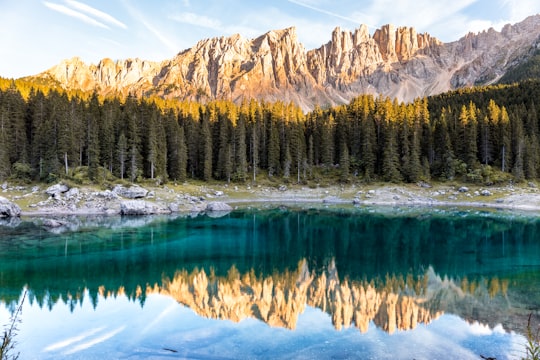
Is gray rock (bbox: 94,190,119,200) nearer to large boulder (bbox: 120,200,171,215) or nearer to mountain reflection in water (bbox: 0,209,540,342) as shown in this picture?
large boulder (bbox: 120,200,171,215)

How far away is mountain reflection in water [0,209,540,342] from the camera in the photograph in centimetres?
2000

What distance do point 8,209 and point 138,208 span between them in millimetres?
16444

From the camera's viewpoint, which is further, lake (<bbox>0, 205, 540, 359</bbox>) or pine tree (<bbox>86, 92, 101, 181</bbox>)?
pine tree (<bbox>86, 92, 101, 181</bbox>)

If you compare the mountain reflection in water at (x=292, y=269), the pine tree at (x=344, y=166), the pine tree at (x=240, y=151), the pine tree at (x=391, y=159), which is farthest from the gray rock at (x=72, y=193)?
the pine tree at (x=391, y=159)

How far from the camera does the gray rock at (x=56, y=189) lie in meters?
57.2

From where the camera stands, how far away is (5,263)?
2761cm

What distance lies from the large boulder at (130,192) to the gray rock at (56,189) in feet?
24.1

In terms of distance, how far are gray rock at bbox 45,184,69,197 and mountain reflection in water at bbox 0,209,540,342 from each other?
1247cm

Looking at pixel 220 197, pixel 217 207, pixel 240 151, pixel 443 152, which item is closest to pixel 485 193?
pixel 443 152

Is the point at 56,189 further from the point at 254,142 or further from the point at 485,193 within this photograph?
the point at 485,193

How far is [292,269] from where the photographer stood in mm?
27906

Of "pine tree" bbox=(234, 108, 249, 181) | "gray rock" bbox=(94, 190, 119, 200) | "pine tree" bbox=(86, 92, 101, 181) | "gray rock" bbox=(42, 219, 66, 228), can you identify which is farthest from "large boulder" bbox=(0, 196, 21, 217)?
"pine tree" bbox=(234, 108, 249, 181)

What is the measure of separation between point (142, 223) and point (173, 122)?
42287 mm

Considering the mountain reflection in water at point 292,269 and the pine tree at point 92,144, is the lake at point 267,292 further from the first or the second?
the pine tree at point 92,144
